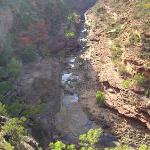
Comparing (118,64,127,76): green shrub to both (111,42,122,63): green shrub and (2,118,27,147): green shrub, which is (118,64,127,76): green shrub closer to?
(111,42,122,63): green shrub

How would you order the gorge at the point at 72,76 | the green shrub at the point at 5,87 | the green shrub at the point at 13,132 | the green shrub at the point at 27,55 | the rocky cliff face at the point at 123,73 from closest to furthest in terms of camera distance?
the green shrub at the point at 13,132, the gorge at the point at 72,76, the rocky cliff face at the point at 123,73, the green shrub at the point at 5,87, the green shrub at the point at 27,55

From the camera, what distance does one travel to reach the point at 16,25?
77562 millimetres

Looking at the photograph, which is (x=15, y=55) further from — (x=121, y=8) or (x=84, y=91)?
(x=121, y=8)

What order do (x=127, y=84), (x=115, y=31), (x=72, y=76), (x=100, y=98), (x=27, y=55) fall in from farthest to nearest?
(x=115, y=31), (x=27, y=55), (x=72, y=76), (x=100, y=98), (x=127, y=84)

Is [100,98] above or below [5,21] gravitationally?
below

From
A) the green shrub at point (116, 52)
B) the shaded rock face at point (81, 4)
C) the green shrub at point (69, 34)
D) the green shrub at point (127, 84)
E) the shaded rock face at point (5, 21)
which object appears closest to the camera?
the green shrub at point (127, 84)

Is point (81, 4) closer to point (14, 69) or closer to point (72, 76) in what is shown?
point (72, 76)

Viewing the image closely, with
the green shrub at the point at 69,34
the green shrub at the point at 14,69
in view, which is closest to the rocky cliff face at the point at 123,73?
the green shrub at the point at 69,34

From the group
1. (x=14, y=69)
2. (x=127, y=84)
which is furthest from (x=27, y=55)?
(x=127, y=84)

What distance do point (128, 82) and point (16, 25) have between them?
29051 millimetres

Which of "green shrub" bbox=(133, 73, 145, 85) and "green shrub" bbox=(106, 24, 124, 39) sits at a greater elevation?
"green shrub" bbox=(106, 24, 124, 39)

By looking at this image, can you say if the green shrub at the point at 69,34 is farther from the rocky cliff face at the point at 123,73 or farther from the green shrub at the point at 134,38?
the green shrub at the point at 134,38

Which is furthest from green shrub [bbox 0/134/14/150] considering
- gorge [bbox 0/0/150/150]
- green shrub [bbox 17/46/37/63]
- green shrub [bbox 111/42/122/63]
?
green shrub [bbox 17/46/37/63]

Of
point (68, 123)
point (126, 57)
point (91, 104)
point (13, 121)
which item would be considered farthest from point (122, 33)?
point (13, 121)
